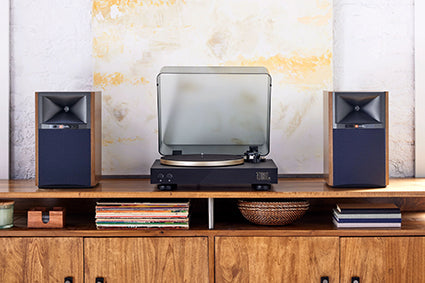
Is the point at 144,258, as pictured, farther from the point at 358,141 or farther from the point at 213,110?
the point at 358,141

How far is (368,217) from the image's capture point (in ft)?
6.89

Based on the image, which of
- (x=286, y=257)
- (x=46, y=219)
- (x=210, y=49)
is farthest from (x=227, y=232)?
(x=210, y=49)

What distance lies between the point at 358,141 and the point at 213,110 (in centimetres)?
76

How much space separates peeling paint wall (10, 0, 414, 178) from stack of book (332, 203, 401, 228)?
1.67 ft

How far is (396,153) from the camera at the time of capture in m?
2.57

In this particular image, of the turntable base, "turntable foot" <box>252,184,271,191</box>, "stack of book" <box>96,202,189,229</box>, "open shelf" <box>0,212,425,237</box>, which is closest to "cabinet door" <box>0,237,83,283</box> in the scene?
"open shelf" <box>0,212,425,237</box>

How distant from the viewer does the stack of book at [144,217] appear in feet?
6.88

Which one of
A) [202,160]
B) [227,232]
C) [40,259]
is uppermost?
[202,160]

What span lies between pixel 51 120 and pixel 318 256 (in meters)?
1.38

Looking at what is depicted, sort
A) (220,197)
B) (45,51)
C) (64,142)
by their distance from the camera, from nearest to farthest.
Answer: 1. (220,197)
2. (64,142)
3. (45,51)

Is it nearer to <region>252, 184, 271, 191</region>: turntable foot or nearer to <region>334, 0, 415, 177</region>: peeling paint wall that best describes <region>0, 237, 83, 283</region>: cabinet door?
<region>252, 184, 271, 191</region>: turntable foot

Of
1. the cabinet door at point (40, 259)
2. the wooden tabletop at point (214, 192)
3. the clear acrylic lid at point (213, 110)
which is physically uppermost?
the clear acrylic lid at point (213, 110)

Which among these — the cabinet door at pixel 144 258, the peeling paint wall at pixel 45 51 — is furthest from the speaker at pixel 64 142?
the peeling paint wall at pixel 45 51

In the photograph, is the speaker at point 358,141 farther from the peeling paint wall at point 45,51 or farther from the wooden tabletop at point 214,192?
the peeling paint wall at point 45,51
